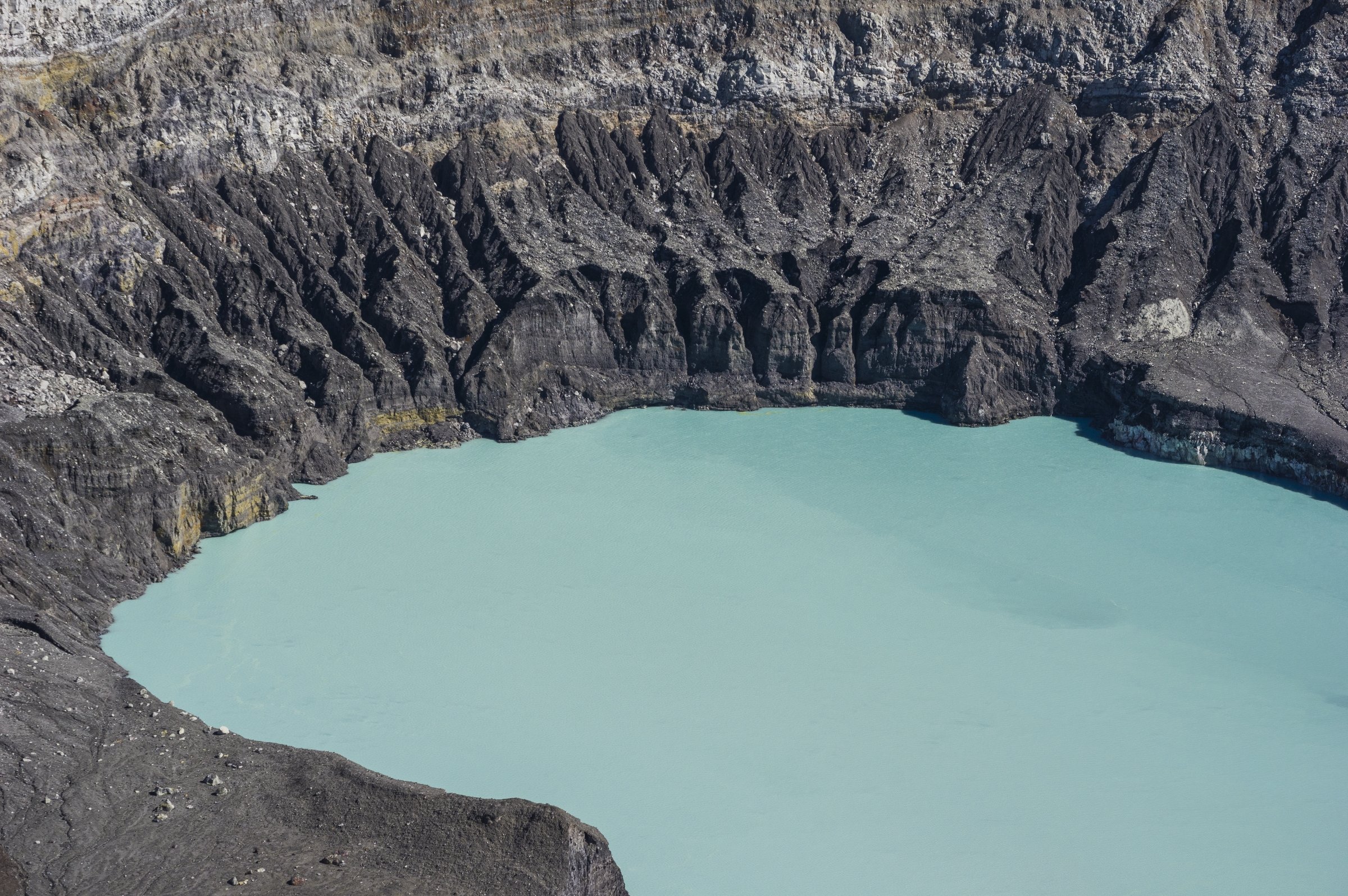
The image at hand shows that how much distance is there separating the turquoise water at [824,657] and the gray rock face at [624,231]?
3.59 meters

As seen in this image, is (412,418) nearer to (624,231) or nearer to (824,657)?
(624,231)

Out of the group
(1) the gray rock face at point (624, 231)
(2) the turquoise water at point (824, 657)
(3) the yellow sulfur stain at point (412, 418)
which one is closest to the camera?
(2) the turquoise water at point (824, 657)

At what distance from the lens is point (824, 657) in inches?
1276

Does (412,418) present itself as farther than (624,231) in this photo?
No

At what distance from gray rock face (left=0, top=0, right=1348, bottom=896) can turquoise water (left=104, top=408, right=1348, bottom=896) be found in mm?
3595

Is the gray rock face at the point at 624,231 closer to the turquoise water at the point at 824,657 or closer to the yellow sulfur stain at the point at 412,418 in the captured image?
the yellow sulfur stain at the point at 412,418

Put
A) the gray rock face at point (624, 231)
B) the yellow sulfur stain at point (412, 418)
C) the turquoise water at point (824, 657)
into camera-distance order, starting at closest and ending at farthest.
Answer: the turquoise water at point (824, 657) → the gray rock face at point (624, 231) → the yellow sulfur stain at point (412, 418)

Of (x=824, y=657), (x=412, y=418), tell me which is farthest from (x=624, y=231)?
(x=824, y=657)

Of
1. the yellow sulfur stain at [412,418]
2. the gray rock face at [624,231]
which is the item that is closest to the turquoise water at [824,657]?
the yellow sulfur stain at [412,418]

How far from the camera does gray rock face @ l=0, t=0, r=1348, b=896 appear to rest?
42.5m

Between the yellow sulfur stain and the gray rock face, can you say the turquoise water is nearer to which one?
the yellow sulfur stain

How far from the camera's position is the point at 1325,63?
55.8 m

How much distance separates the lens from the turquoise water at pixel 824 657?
84.6 feet

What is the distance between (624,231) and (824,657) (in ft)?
95.9
